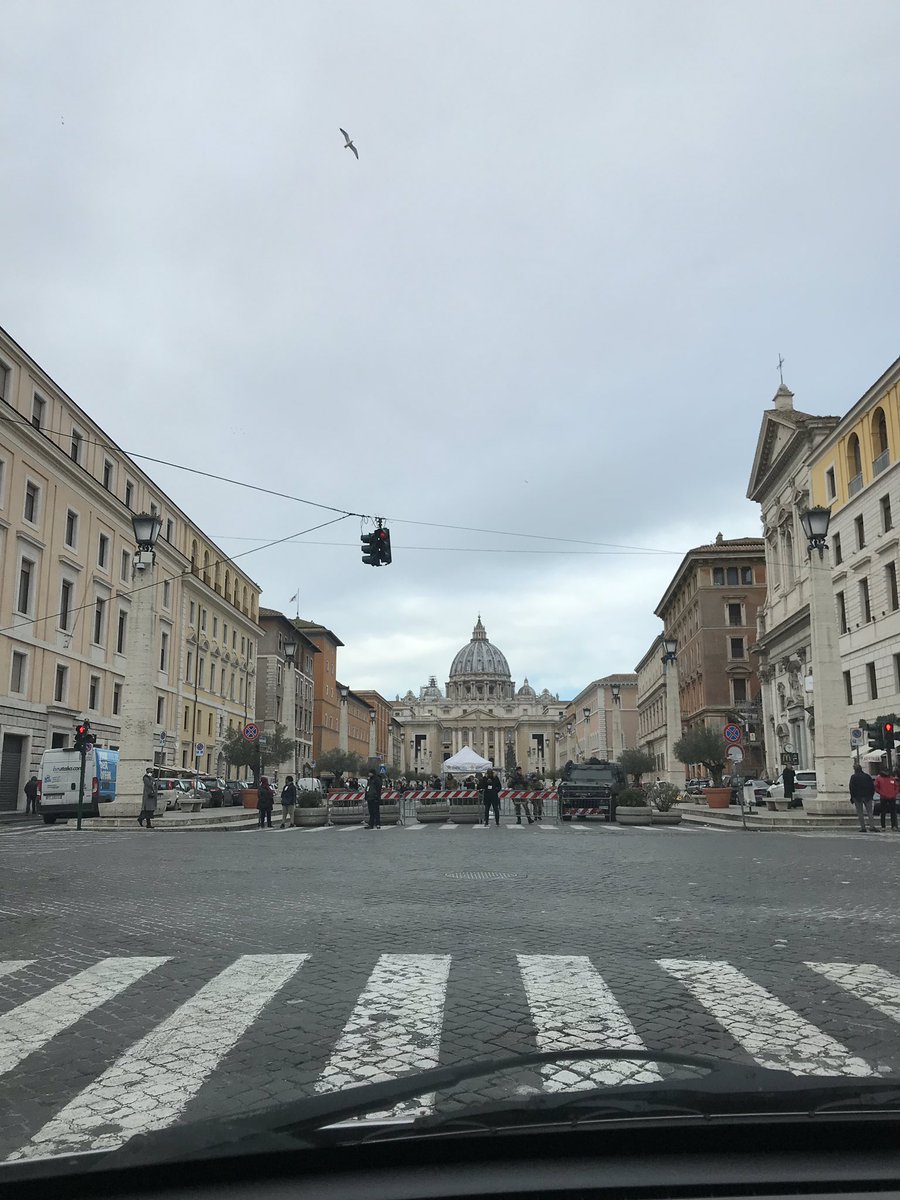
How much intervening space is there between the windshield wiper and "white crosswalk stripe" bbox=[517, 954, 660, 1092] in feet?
2.71

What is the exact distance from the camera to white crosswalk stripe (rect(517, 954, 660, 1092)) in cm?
325

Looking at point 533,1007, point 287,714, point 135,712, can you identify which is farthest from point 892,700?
point 533,1007

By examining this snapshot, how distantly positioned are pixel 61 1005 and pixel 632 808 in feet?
85.1

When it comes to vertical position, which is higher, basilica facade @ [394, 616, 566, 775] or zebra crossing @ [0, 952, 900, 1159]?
basilica facade @ [394, 616, 566, 775]

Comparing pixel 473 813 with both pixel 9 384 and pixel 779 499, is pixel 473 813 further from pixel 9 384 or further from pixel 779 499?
pixel 779 499

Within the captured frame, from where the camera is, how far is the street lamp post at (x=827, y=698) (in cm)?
2436

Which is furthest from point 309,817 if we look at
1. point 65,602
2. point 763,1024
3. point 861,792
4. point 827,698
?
point 763,1024

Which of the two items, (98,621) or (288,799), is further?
(98,621)

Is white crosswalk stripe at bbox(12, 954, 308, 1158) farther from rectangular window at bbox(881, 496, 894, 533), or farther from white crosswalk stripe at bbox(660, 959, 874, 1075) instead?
rectangular window at bbox(881, 496, 894, 533)

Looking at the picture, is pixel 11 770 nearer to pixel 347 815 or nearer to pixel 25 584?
pixel 25 584

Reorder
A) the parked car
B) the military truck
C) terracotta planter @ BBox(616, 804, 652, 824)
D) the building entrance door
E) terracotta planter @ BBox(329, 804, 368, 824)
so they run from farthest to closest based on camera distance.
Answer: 1. the parked car
2. the military truck
3. the building entrance door
4. terracotta planter @ BBox(329, 804, 368, 824)
5. terracotta planter @ BBox(616, 804, 652, 824)

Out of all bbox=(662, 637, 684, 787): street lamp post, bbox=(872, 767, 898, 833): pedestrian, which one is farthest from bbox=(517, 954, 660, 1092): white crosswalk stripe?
bbox=(662, 637, 684, 787): street lamp post

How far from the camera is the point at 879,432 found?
3778 centimetres

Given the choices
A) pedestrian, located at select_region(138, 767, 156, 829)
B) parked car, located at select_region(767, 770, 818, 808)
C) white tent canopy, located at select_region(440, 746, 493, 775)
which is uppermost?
white tent canopy, located at select_region(440, 746, 493, 775)
